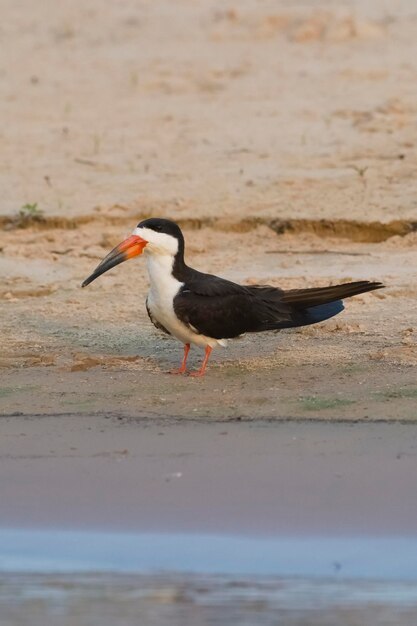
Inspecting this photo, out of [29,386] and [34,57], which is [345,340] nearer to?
[29,386]

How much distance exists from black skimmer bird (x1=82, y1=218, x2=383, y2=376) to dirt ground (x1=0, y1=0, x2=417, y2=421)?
0.67 ft

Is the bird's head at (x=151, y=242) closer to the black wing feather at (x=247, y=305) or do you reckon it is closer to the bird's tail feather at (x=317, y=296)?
the black wing feather at (x=247, y=305)

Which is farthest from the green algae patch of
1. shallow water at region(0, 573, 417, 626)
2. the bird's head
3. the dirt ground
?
shallow water at region(0, 573, 417, 626)

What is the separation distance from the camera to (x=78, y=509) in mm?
6555

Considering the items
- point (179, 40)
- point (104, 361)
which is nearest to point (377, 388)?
point (104, 361)

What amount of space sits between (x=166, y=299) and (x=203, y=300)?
0.67 ft

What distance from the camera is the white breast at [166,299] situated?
8391mm

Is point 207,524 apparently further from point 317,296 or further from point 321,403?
point 317,296

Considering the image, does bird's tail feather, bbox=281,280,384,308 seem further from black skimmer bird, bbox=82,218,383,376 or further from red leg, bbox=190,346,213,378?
red leg, bbox=190,346,213,378

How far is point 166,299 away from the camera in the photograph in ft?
27.6

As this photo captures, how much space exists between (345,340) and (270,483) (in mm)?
2428

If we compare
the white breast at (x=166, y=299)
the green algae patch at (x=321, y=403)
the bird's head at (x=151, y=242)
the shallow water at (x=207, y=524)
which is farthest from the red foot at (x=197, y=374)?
the shallow water at (x=207, y=524)

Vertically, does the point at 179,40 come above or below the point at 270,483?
above

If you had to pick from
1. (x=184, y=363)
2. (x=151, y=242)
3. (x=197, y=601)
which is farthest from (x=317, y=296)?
(x=197, y=601)
